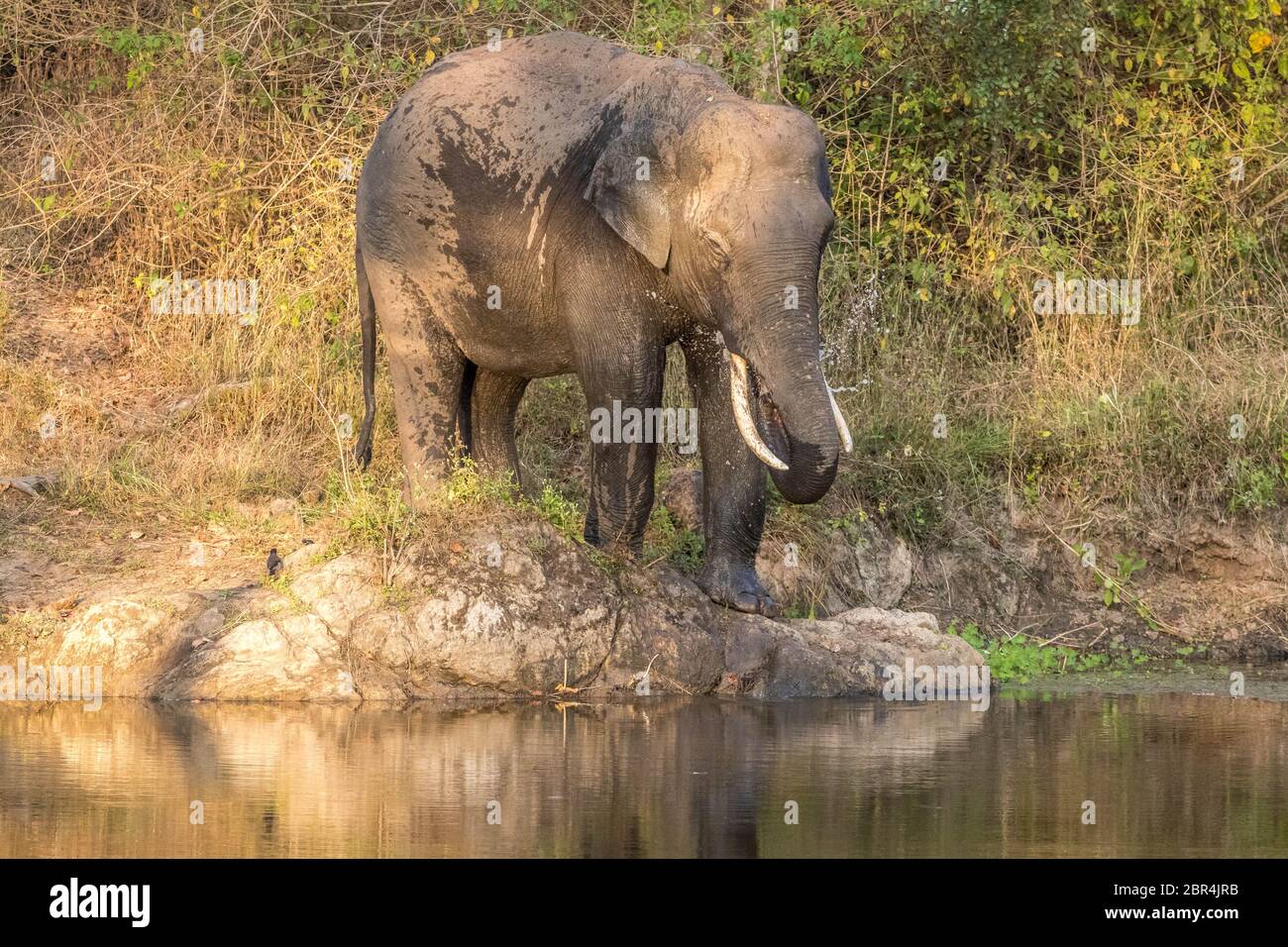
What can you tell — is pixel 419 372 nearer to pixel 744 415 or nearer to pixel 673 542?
pixel 673 542

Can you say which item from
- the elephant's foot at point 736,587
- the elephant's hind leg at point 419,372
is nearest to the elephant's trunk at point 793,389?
the elephant's foot at point 736,587

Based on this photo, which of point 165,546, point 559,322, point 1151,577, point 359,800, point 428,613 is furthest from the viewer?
point 1151,577

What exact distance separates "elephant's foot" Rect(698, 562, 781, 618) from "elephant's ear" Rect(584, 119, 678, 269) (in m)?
1.71

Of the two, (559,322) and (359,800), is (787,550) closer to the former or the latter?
(559,322)

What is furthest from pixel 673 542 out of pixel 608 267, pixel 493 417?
pixel 608 267

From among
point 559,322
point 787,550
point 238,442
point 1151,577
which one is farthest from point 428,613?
point 1151,577

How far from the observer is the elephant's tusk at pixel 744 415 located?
35.4ft

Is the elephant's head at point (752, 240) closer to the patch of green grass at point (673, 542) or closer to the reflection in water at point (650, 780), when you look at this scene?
the reflection in water at point (650, 780)

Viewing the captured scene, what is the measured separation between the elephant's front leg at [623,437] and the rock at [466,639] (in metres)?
0.30

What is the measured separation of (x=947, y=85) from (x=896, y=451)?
10.8ft

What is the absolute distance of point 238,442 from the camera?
14680mm

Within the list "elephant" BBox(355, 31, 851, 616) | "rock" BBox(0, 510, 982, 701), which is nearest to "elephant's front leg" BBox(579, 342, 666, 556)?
"elephant" BBox(355, 31, 851, 616)

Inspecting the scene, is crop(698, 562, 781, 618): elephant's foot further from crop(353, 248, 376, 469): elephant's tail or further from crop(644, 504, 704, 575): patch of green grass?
crop(353, 248, 376, 469): elephant's tail

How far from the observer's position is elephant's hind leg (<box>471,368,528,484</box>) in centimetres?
1309
